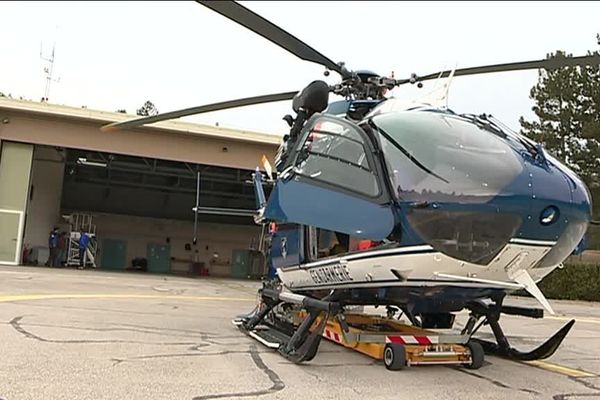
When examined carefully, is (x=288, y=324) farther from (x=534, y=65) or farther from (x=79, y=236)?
(x=79, y=236)

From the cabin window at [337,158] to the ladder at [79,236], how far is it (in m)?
23.5

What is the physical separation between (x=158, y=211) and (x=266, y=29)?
1127 inches

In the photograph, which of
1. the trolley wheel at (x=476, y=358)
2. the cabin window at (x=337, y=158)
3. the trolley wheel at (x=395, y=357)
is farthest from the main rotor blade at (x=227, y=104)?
the trolley wheel at (x=476, y=358)

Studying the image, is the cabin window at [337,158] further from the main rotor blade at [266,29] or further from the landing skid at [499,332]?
the landing skid at [499,332]

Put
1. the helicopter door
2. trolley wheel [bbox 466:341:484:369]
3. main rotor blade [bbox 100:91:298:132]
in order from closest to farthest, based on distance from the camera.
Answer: the helicopter door < trolley wheel [bbox 466:341:484:369] < main rotor blade [bbox 100:91:298:132]

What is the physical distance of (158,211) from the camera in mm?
32875

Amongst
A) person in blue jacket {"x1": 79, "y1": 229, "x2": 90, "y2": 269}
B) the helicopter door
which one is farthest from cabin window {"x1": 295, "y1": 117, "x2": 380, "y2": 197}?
person in blue jacket {"x1": 79, "y1": 229, "x2": 90, "y2": 269}

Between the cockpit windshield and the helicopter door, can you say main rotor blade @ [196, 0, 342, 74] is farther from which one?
the cockpit windshield

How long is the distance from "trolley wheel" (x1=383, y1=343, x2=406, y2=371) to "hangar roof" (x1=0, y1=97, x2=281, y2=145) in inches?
661

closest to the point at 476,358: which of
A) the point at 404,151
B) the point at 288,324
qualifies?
the point at 404,151

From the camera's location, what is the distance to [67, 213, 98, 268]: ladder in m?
27.4

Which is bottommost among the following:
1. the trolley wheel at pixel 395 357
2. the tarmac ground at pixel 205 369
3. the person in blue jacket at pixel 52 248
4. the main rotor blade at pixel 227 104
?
the tarmac ground at pixel 205 369

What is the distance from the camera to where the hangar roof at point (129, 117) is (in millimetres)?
22000

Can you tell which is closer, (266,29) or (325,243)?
(266,29)
